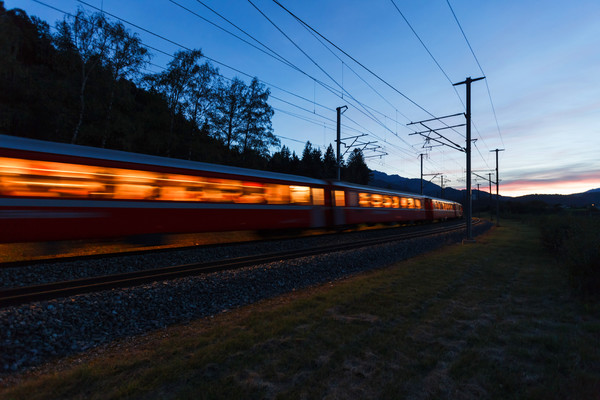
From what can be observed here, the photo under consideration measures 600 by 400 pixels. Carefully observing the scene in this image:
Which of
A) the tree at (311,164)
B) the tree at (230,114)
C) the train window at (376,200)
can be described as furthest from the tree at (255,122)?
the tree at (311,164)

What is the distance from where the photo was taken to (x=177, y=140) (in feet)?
76.4

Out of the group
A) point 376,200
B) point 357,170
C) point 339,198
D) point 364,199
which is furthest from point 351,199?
point 357,170

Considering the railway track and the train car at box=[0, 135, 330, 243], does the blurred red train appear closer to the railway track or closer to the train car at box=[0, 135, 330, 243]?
the train car at box=[0, 135, 330, 243]

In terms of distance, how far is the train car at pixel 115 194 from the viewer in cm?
643

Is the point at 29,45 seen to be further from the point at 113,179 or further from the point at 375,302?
the point at 375,302

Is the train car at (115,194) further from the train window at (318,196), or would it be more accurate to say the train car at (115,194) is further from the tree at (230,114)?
the tree at (230,114)

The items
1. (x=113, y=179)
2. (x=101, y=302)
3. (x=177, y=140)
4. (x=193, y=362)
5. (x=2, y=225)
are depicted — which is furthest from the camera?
(x=177, y=140)

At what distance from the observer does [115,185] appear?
7711mm

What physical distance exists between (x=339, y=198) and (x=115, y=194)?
10.9m

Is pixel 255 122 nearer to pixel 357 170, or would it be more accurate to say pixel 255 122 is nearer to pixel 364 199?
pixel 364 199

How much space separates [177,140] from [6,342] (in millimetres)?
21281

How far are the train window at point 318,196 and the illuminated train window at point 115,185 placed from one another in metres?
3.11

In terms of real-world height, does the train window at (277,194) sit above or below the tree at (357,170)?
below

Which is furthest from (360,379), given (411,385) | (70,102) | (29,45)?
(29,45)
